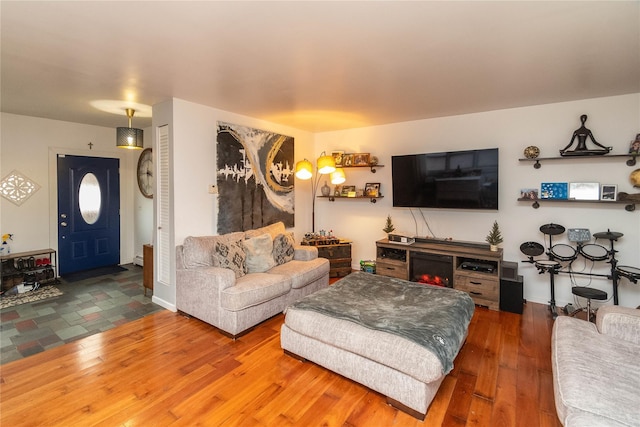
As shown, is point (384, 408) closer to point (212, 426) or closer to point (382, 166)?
point (212, 426)

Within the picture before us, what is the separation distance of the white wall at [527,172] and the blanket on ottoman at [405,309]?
172cm

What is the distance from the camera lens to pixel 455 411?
6.36 feet

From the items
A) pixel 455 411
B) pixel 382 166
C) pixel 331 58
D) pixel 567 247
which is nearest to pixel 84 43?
pixel 331 58

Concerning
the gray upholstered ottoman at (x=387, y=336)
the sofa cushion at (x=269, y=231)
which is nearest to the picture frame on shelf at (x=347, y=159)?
the sofa cushion at (x=269, y=231)

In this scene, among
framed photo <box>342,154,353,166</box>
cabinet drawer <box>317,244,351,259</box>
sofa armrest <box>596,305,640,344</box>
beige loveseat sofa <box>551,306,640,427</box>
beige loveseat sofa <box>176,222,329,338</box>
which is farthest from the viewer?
framed photo <box>342,154,353,166</box>

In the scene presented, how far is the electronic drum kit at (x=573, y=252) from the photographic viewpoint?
10.3 feet

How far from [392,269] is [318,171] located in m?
1.78

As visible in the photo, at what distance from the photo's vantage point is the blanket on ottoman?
6.48ft

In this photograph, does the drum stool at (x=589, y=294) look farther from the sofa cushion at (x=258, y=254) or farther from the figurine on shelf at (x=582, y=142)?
the sofa cushion at (x=258, y=254)

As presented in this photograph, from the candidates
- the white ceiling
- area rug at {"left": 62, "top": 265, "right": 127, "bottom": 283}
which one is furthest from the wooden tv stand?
area rug at {"left": 62, "top": 265, "right": 127, "bottom": 283}

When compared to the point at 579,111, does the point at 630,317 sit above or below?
below

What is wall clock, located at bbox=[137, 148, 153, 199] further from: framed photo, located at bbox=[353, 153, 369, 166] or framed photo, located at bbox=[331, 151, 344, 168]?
framed photo, located at bbox=[353, 153, 369, 166]

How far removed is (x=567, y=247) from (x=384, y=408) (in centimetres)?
306

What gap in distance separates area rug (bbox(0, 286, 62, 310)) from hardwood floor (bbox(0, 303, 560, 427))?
1720mm
